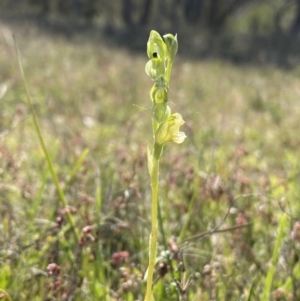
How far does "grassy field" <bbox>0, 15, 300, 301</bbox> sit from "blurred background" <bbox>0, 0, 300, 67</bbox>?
593 cm

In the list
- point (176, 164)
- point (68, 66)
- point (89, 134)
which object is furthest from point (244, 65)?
point (176, 164)

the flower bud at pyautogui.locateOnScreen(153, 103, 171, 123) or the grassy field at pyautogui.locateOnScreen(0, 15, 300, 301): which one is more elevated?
the flower bud at pyautogui.locateOnScreen(153, 103, 171, 123)

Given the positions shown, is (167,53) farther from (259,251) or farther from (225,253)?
(259,251)

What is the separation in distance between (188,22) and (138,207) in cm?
1934

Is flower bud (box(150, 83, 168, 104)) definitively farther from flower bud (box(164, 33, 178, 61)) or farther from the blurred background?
the blurred background

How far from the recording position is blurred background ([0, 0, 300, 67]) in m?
13.3

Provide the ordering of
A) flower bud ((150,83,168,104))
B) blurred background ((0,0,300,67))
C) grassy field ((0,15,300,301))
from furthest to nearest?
blurred background ((0,0,300,67))
grassy field ((0,15,300,301))
flower bud ((150,83,168,104))

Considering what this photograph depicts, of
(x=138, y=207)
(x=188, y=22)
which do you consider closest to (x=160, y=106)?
(x=138, y=207)

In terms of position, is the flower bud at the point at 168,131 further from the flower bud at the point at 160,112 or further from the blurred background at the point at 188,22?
the blurred background at the point at 188,22

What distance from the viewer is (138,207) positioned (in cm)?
145

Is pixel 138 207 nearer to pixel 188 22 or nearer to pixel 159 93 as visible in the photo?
pixel 159 93

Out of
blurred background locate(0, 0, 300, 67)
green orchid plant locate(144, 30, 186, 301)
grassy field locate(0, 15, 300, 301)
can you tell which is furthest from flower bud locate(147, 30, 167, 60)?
blurred background locate(0, 0, 300, 67)

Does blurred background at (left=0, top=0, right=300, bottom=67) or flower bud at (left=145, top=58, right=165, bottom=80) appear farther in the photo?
blurred background at (left=0, top=0, right=300, bottom=67)

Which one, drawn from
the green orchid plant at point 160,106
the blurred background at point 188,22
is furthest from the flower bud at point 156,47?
the blurred background at point 188,22
